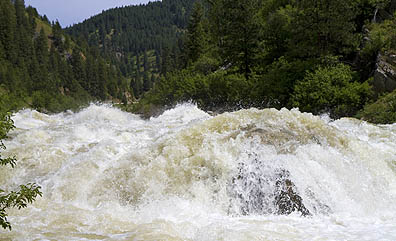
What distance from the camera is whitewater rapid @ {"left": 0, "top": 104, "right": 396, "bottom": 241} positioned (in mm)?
6477

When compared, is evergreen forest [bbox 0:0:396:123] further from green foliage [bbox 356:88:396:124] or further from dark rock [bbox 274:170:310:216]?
dark rock [bbox 274:170:310:216]

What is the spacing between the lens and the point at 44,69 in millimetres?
91125

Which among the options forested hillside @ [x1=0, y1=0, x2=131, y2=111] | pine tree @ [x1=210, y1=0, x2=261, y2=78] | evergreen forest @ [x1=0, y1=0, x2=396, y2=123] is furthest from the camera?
forested hillside @ [x1=0, y1=0, x2=131, y2=111]

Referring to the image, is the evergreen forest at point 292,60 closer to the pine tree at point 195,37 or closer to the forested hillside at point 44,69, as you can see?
the pine tree at point 195,37

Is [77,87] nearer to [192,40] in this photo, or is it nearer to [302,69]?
[192,40]

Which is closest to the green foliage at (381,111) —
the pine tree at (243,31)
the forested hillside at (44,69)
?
the pine tree at (243,31)

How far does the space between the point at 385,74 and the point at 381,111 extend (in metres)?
3.27

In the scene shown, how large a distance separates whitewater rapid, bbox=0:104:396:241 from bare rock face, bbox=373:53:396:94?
259 inches

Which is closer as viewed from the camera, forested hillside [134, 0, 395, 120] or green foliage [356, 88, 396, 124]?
green foliage [356, 88, 396, 124]

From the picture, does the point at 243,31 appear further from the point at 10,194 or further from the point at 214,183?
the point at 10,194

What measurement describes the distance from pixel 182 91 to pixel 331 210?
23577 mm

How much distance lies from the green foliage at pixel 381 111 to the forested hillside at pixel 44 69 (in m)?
57.6

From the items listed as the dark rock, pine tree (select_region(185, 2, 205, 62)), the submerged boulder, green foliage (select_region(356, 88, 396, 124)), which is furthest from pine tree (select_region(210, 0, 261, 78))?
the dark rock

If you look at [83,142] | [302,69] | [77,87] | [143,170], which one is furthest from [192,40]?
[77,87]
